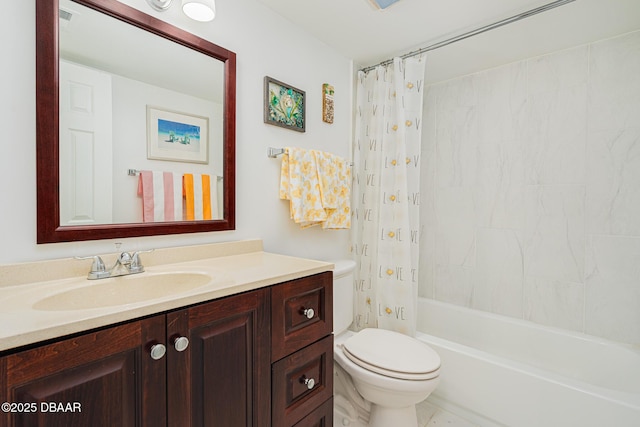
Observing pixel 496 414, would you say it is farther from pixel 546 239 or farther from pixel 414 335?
pixel 546 239

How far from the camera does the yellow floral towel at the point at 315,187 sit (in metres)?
1.58

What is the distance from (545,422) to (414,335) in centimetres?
70

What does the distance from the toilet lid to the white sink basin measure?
0.86 meters

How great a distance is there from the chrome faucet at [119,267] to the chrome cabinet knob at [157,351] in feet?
1.38

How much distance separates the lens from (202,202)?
4.33 ft

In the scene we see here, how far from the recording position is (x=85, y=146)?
3.31ft

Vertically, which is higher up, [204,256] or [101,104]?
[101,104]

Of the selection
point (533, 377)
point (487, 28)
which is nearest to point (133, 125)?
point (487, 28)

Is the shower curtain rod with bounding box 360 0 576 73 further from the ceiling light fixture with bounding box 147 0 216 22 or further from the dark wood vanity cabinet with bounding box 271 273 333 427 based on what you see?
the dark wood vanity cabinet with bounding box 271 273 333 427

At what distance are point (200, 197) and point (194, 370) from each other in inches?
29.5

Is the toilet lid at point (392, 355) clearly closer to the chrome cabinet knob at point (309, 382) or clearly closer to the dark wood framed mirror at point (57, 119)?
the chrome cabinet knob at point (309, 382)

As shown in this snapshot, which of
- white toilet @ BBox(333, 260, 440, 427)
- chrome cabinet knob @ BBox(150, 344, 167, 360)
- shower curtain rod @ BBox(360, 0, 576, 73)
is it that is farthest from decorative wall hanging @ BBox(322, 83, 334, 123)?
chrome cabinet knob @ BBox(150, 344, 167, 360)

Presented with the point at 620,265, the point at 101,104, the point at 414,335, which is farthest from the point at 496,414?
the point at 101,104

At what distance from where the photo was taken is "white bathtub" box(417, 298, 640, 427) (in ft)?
4.40
